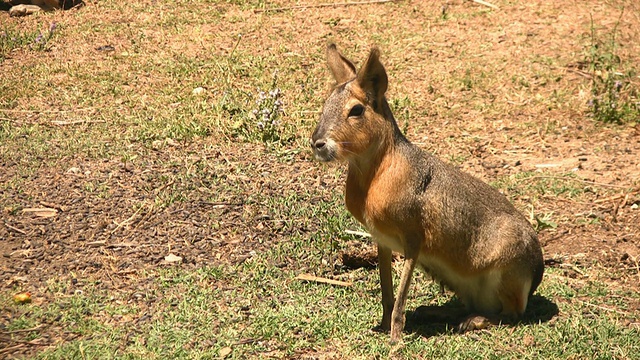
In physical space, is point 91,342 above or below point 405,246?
below

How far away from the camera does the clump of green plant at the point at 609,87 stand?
25.8 ft

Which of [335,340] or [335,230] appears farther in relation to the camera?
[335,230]

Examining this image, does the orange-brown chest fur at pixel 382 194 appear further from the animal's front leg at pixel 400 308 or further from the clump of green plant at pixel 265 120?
the clump of green plant at pixel 265 120

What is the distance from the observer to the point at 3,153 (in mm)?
6949

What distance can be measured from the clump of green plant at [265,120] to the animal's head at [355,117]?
261 centimetres

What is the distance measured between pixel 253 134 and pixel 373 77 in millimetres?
2841

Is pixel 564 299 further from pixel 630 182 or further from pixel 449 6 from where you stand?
pixel 449 6

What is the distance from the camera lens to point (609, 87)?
8.10 meters

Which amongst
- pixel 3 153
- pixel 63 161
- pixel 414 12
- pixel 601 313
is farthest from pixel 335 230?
pixel 414 12

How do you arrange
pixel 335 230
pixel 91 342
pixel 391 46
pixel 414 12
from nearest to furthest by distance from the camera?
pixel 91 342 < pixel 335 230 < pixel 391 46 < pixel 414 12

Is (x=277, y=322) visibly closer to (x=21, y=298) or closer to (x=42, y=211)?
(x=21, y=298)

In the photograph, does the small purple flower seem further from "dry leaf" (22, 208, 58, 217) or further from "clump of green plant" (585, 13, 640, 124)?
"dry leaf" (22, 208, 58, 217)

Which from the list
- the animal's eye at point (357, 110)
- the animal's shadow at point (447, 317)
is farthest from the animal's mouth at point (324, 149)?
the animal's shadow at point (447, 317)

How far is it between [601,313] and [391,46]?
4432mm
